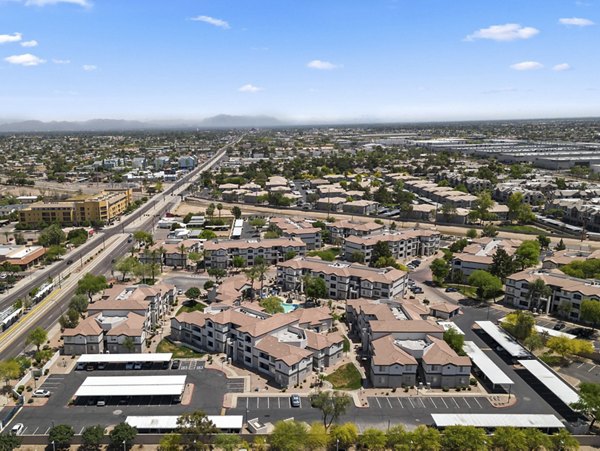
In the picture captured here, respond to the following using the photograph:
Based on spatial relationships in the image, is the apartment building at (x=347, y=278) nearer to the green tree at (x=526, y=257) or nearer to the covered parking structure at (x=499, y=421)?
the green tree at (x=526, y=257)

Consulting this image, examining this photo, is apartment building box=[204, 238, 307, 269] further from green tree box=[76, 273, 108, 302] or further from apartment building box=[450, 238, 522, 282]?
apartment building box=[450, 238, 522, 282]

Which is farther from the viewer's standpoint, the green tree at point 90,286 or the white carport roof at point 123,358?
the green tree at point 90,286

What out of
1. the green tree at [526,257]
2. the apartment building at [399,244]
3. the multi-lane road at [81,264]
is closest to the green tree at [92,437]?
the multi-lane road at [81,264]

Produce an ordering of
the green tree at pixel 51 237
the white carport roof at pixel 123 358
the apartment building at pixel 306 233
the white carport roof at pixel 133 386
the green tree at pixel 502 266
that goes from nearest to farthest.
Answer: the white carport roof at pixel 133 386 < the white carport roof at pixel 123 358 < the green tree at pixel 502 266 < the green tree at pixel 51 237 < the apartment building at pixel 306 233

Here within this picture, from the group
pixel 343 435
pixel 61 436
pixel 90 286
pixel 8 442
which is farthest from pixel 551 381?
pixel 90 286

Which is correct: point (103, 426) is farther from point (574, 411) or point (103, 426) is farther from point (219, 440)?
point (574, 411)

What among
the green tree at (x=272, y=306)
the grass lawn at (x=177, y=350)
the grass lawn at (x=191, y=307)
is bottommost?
the grass lawn at (x=177, y=350)
